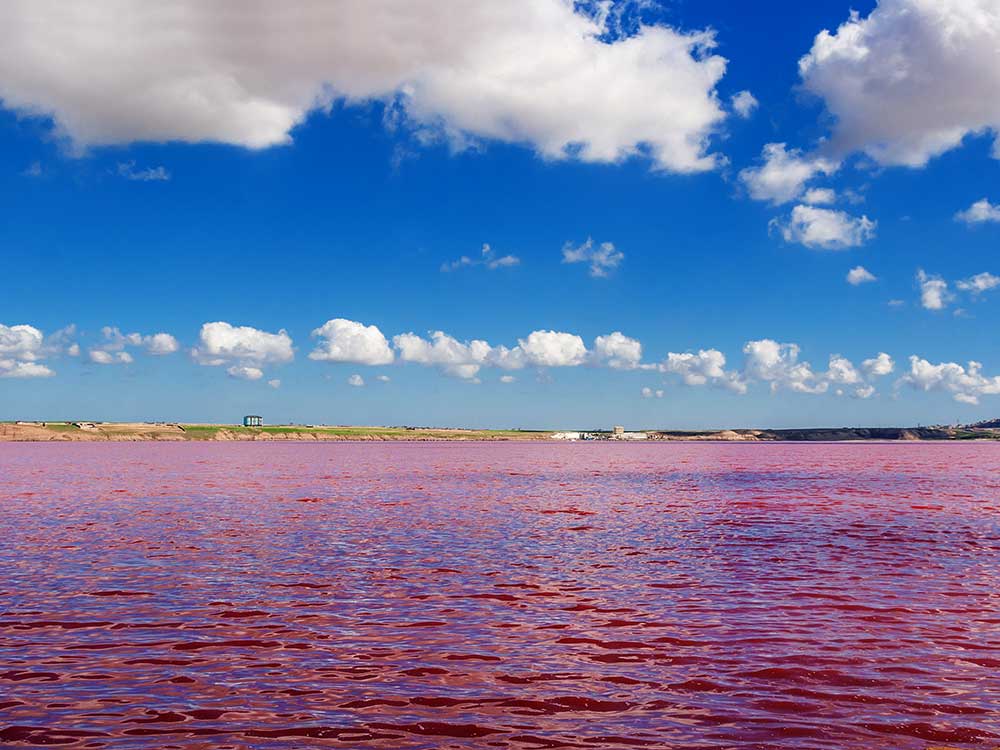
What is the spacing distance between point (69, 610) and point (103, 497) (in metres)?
38.8

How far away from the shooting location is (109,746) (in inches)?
479

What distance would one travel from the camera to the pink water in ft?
42.9

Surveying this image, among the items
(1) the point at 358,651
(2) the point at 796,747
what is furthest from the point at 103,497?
(2) the point at 796,747

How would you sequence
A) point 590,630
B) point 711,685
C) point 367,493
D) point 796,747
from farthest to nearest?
point 367,493 < point 590,630 < point 711,685 < point 796,747

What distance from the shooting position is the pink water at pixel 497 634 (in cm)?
1307

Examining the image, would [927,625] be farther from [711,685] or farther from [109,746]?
[109,746]

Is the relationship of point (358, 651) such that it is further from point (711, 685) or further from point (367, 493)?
point (367, 493)

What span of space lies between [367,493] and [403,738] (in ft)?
164

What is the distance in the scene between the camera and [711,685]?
15.1 m

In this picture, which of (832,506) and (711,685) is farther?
(832,506)

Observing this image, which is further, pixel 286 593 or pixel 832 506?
pixel 832 506

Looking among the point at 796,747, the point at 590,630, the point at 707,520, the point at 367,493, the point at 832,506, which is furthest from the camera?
the point at 367,493

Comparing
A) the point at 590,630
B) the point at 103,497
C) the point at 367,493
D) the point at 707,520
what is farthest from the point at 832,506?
the point at 103,497

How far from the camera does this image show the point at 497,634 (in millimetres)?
18969
